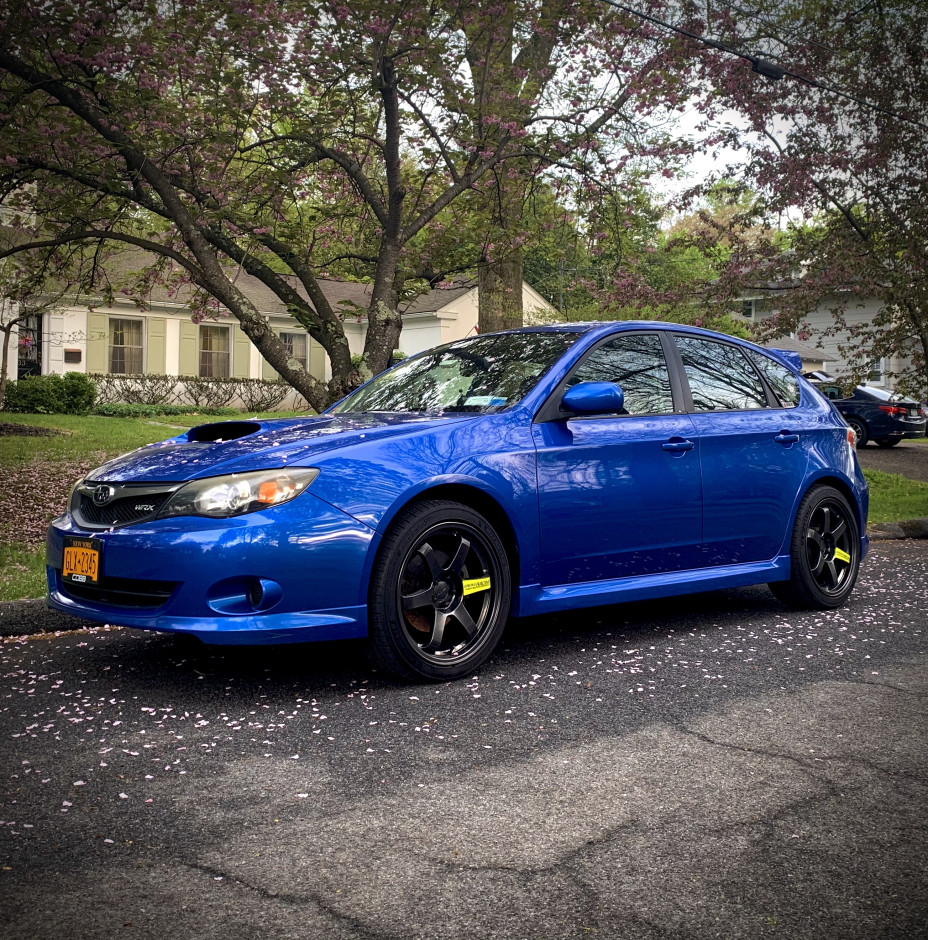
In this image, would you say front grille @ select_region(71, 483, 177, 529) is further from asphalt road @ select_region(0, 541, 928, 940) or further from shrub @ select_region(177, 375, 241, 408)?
shrub @ select_region(177, 375, 241, 408)

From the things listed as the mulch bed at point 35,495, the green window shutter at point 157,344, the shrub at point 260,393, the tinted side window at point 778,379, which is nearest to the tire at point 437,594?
the tinted side window at point 778,379

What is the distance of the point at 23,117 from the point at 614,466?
23.2 ft

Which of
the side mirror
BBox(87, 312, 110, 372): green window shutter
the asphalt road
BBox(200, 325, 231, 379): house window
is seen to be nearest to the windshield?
the side mirror

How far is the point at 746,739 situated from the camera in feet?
13.1

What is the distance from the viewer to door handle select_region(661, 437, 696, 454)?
5.65m

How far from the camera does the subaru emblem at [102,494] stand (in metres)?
4.69

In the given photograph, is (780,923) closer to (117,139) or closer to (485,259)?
(117,139)

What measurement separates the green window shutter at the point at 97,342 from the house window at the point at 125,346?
215mm

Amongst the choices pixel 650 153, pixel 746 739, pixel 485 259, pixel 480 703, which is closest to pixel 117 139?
pixel 485 259

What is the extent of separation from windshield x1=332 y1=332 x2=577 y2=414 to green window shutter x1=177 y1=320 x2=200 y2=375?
2472 cm

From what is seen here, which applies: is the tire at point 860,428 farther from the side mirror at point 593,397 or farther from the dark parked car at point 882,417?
the side mirror at point 593,397

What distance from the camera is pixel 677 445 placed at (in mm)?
5695

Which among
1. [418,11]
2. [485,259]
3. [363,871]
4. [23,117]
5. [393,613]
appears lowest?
[363,871]

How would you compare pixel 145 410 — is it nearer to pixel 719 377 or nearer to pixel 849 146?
pixel 849 146
